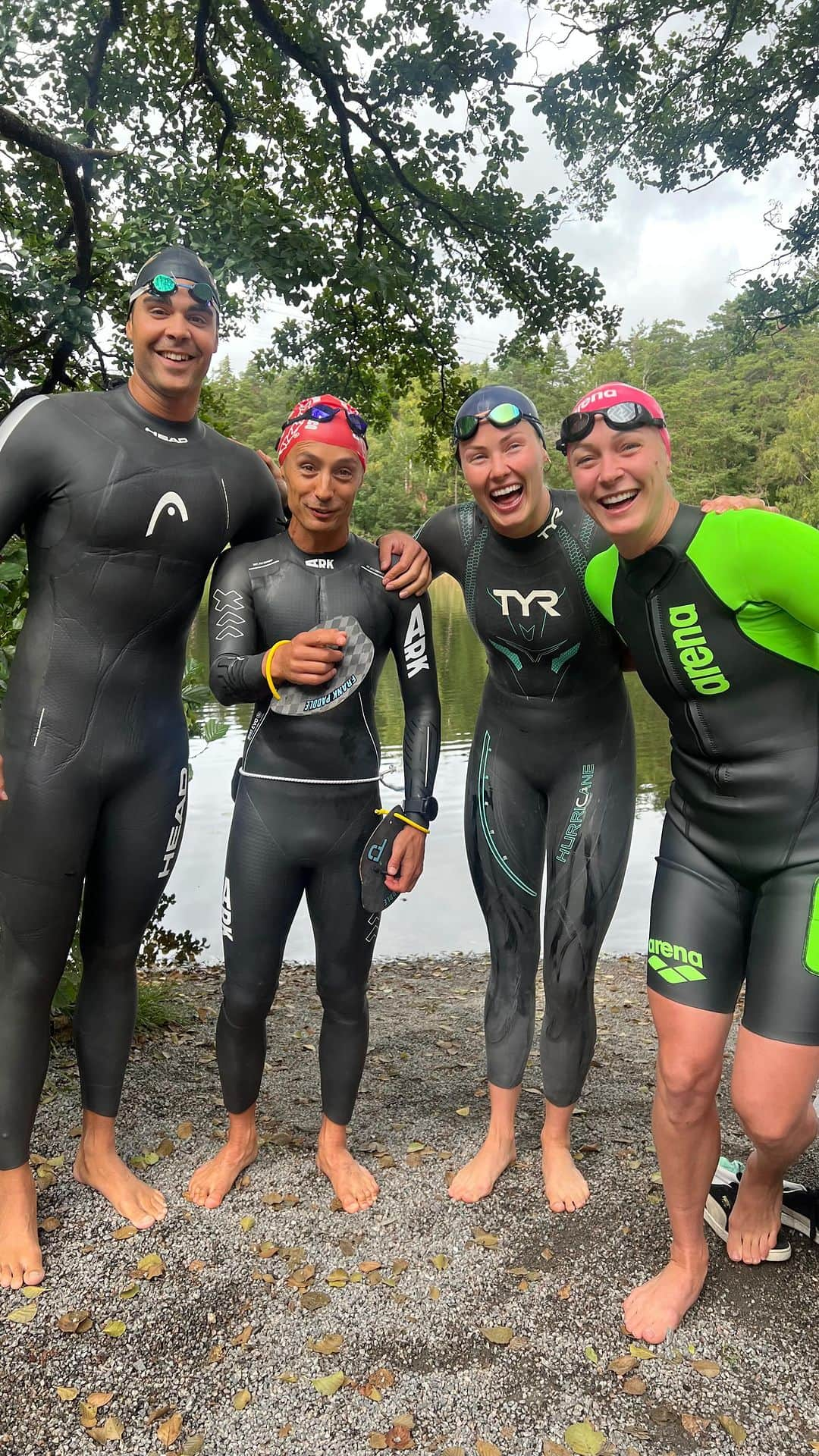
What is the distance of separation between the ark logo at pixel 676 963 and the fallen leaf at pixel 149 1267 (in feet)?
6.17

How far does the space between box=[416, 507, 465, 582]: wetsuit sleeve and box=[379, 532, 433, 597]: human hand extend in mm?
106

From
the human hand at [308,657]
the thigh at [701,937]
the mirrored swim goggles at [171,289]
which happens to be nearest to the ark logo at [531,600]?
the human hand at [308,657]

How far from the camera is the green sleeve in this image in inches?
106

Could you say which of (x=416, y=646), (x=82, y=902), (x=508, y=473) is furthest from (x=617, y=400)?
(x=82, y=902)

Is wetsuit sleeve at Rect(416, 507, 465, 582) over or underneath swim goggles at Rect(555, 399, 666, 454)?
underneath

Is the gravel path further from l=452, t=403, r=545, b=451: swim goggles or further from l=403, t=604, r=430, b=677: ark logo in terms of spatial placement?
l=452, t=403, r=545, b=451: swim goggles

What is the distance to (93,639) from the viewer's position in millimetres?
2746

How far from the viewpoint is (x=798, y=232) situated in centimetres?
880

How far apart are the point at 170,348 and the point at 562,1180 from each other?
10.7ft

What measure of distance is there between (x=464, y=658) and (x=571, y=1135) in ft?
70.3

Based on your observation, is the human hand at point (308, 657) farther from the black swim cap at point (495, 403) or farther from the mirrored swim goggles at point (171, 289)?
the mirrored swim goggles at point (171, 289)

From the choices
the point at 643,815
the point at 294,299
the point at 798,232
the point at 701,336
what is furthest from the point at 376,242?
the point at 701,336

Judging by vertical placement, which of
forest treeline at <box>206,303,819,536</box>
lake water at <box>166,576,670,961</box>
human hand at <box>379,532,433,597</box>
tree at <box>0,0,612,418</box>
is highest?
forest treeline at <box>206,303,819,536</box>

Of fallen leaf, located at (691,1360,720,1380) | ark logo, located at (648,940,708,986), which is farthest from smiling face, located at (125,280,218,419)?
fallen leaf, located at (691,1360,720,1380)
